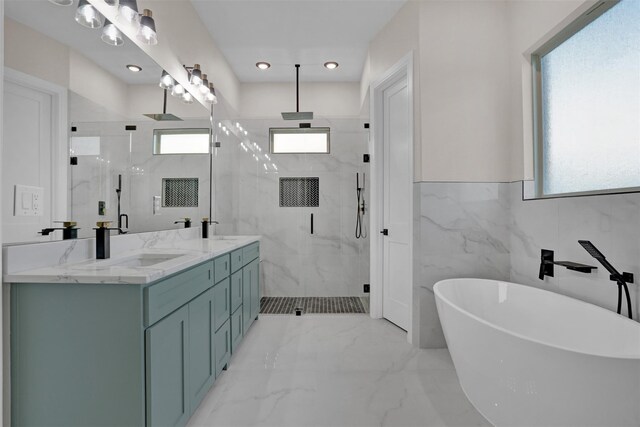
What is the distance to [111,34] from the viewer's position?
170 cm

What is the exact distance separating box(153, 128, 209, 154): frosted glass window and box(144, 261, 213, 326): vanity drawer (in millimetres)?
1063

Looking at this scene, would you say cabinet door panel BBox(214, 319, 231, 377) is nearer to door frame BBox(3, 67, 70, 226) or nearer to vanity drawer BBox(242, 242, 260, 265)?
vanity drawer BBox(242, 242, 260, 265)

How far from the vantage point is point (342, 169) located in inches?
158

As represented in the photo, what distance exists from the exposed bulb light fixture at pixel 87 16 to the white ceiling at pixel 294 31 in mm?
1311

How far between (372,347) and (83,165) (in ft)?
7.62

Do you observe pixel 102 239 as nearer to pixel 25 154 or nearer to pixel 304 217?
pixel 25 154

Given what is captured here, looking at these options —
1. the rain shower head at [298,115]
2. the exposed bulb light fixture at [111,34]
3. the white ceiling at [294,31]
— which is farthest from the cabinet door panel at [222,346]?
the white ceiling at [294,31]

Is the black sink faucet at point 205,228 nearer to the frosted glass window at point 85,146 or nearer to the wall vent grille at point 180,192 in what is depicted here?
the wall vent grille at point 180,192

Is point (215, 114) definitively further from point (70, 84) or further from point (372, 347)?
point (372, 347)

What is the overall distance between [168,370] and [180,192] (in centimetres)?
162

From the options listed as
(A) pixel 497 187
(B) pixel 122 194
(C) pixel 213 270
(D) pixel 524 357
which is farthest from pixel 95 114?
(A) pixel 497 187

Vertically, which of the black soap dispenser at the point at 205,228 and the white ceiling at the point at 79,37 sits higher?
the white ceiling at the point at 79,37

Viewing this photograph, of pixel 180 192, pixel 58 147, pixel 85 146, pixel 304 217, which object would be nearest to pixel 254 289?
pixel 180 192

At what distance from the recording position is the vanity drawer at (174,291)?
4.02 feet
